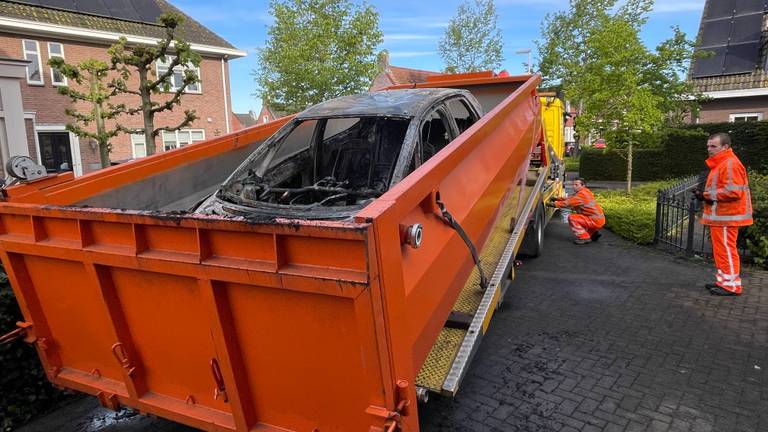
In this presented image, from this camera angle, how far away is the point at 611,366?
3963 millimetres

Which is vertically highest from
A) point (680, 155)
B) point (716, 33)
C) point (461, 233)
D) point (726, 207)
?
point (716, 33)

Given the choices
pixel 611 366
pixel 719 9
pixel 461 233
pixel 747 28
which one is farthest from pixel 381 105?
pixel 719 9

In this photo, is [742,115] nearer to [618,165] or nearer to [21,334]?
[618,165]

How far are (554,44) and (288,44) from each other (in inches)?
674

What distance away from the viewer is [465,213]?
324 centimetres

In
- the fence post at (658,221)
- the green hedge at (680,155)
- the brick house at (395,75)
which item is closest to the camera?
the fence post at (658,221)

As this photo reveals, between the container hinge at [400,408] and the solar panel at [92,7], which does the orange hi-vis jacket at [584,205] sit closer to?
the container hinge at [400,408]

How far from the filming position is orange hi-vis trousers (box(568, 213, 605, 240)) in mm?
8102

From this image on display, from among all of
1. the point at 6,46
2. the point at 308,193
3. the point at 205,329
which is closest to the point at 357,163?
the point at 308,193

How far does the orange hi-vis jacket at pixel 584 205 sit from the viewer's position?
26.6 ft

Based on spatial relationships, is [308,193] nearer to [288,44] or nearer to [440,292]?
[440,292]

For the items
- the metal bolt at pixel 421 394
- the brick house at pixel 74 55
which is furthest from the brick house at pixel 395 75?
the metal bolt at pixel 421 394

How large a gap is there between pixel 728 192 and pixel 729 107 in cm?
1777

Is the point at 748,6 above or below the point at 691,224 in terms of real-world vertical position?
above
